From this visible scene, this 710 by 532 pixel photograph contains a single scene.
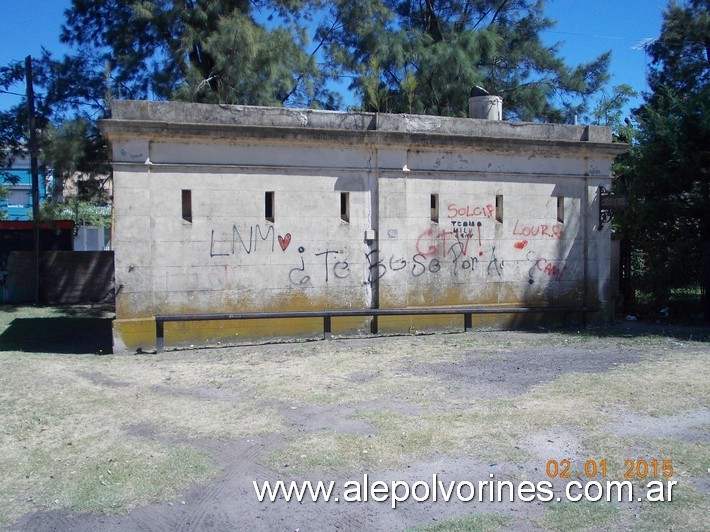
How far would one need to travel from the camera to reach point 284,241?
11312 mm

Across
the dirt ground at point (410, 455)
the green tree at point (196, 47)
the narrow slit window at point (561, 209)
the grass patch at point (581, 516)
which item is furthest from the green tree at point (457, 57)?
the grass patch at point (581, 516)

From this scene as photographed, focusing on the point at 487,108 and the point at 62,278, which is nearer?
the point at 487,108

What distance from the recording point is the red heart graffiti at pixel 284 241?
11.3 m

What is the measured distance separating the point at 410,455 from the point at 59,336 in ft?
32.7

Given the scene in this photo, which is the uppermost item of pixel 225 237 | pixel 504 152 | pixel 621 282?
pixel 504 152

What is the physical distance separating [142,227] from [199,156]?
1.50 meters

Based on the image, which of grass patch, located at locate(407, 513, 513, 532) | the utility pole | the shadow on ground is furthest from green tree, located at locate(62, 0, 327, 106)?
grass patch, located at locate(407, 513, 513, 532)

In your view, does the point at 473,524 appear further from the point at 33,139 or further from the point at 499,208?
the point at 33,139

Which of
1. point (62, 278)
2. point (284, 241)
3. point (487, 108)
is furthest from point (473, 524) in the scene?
point (62, 278)

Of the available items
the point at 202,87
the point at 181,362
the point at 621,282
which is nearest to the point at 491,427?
the point at 181,362

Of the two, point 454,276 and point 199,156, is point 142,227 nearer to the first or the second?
point 199,156

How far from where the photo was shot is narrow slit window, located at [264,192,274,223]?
1123 centimetres

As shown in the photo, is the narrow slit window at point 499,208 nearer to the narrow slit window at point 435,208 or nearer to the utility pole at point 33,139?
the narrow slit window at point 435,208

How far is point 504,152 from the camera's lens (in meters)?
12.4
